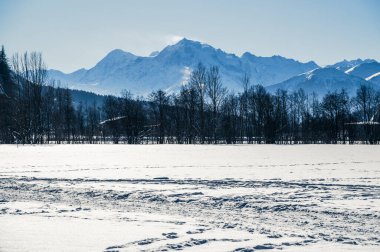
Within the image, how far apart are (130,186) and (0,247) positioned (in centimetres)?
773

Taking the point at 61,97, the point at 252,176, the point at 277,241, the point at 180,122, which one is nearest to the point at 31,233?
the point at 277,241

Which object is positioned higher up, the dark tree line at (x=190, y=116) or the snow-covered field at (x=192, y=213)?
the dark tree line at (x=190, y=116)

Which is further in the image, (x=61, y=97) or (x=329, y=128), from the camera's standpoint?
(x=61, y=97)

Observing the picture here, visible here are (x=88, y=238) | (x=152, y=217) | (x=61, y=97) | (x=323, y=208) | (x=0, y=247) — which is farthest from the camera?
(x=61, y=97)

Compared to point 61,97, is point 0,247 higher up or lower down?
lower down

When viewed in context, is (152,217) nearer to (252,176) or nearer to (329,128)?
(252,176)

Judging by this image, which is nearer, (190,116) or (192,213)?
(192,213)

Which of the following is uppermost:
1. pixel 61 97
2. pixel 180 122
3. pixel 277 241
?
pixel 61 97

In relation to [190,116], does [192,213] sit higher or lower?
lower

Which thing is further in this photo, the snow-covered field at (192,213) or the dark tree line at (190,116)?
the dark tree line at (190,116)

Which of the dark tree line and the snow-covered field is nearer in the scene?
the snow-covered field

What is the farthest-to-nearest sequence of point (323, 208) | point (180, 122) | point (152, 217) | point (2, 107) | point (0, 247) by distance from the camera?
point (180, 122) → point (2, 107) → point (323, 208) → point (152, 217) → point (0, 247)

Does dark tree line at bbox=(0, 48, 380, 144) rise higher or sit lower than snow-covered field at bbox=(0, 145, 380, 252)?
higher

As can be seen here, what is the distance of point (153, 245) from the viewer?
6.75 metres
